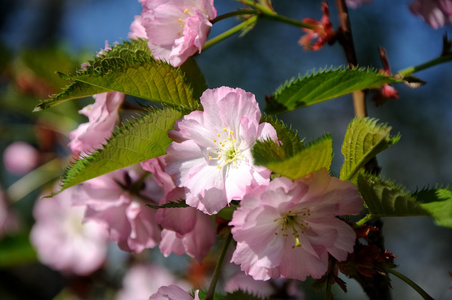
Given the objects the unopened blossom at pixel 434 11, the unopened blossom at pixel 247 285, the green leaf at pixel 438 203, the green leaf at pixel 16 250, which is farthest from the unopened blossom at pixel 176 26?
the green leaf at pixel 16 250

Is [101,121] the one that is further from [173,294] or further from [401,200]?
[401,200]

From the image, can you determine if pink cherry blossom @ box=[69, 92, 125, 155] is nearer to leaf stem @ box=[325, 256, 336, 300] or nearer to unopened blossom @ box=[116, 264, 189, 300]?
leaf stem @ box=[325, 256, 336, 300]

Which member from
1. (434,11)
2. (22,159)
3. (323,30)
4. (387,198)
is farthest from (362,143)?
(22,159)

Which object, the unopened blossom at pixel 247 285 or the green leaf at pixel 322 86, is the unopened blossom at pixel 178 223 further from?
the unopened blossom at pixel 247 285

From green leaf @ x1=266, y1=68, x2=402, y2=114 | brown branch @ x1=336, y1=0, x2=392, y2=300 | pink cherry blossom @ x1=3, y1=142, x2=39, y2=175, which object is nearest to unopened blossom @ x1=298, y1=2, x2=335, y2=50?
brown branch @ x1=336, y1=0, x2=392, y2=300

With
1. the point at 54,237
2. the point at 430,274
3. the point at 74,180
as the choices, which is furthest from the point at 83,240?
the point at 430,274

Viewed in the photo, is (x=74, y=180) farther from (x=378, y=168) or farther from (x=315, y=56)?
(x=315, y=56)
